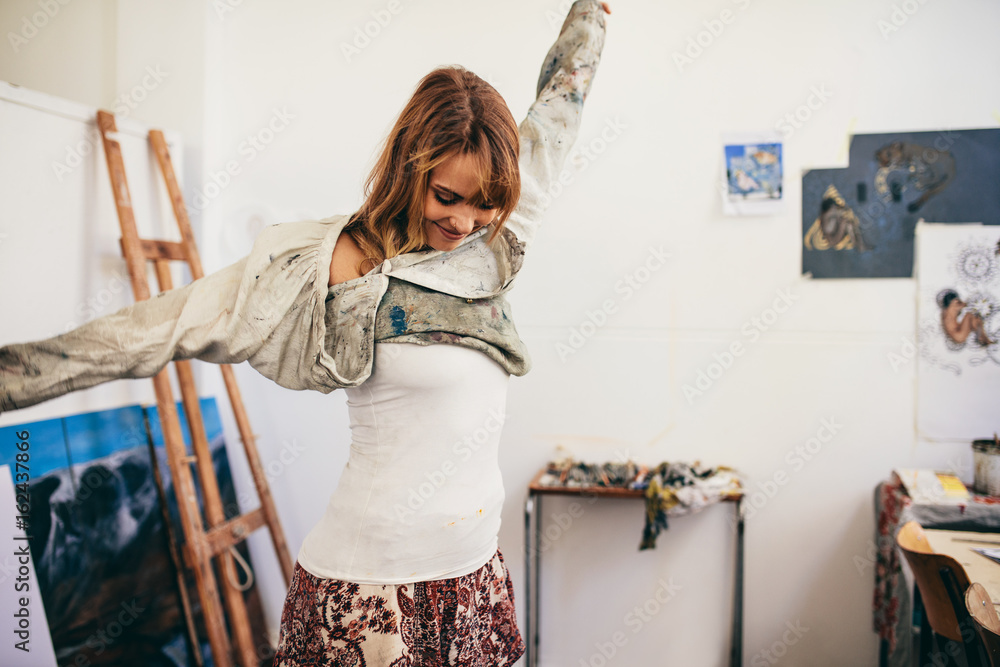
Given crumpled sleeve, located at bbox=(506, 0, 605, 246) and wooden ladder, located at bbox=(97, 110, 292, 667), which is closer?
crumpled sleeve, located at bbox=(506, 0, 605, 246)

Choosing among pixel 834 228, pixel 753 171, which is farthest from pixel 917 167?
pixel 753 171

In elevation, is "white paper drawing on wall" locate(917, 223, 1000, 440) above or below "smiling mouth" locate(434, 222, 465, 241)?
below

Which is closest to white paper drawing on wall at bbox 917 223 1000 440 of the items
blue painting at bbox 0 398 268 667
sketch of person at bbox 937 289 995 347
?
sketch of person at bbox 937 289 995 347

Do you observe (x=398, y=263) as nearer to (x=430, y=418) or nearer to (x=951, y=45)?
(x=430, y=418)

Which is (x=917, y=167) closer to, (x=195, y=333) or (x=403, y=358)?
(x=403, y=358)

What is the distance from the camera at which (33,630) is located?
1693mm

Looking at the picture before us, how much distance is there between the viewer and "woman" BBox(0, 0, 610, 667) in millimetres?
928

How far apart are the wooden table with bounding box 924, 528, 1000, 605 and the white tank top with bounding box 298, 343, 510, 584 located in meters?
1.16

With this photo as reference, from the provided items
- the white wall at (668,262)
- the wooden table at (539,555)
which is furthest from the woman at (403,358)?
the white wall at (668,262)

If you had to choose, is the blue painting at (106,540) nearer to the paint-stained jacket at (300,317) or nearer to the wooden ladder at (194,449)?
the wooden ladder at (194,449)

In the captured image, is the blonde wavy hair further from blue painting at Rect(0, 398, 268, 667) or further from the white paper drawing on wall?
the white paper drawing on wall

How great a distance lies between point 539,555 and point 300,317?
5.59 ft

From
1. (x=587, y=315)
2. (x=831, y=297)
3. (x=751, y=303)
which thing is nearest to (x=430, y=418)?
(x=587, y=315)

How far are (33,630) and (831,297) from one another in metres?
2.60
